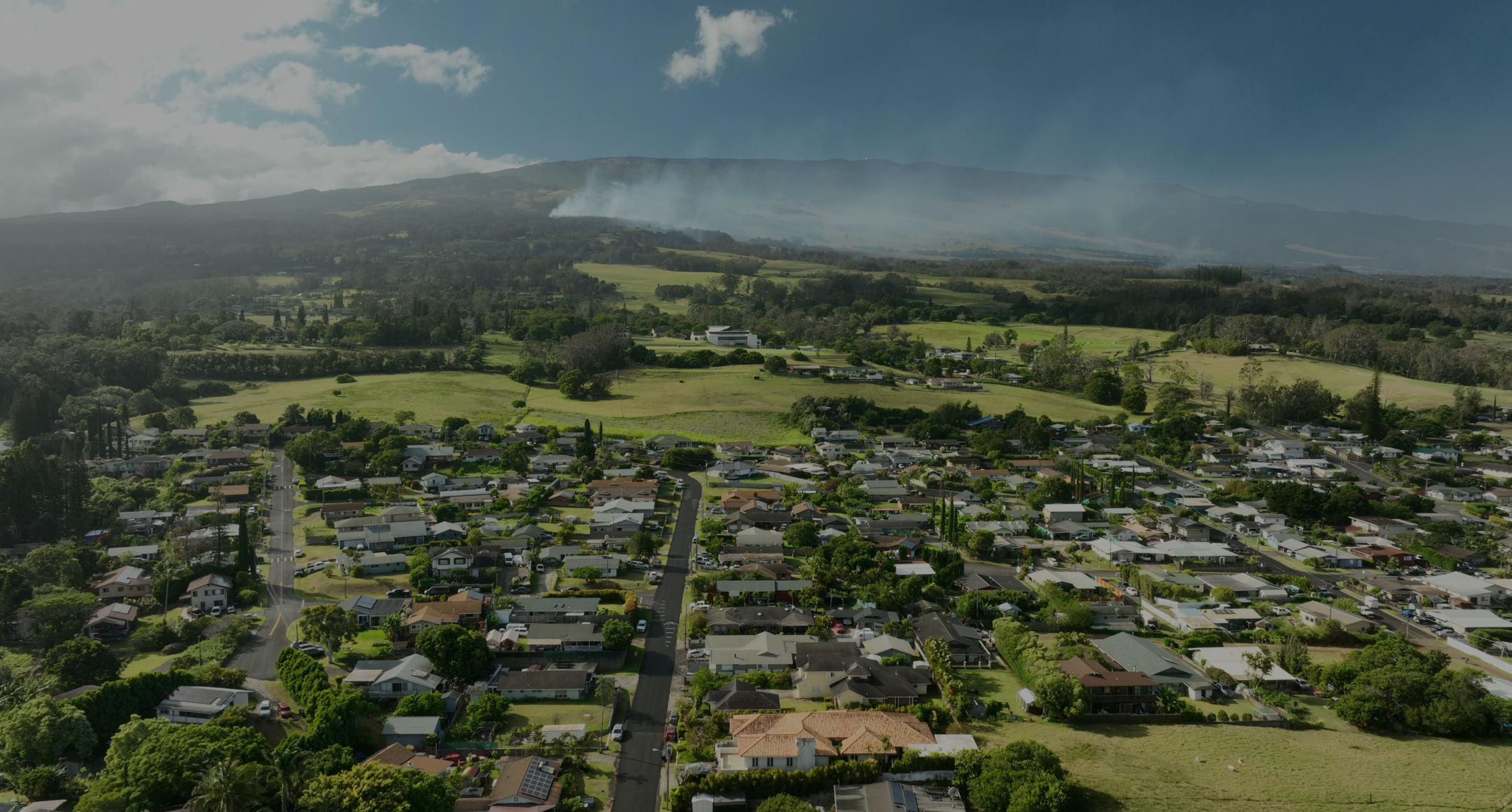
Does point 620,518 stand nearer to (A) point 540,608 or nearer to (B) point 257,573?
(A) point 540,608

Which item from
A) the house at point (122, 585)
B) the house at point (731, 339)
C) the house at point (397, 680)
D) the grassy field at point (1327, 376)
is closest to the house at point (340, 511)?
the house at point (122, 585)

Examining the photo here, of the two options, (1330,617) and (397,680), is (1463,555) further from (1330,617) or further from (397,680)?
(397,680)

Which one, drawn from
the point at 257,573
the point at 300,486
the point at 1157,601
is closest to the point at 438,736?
the point at 257,573

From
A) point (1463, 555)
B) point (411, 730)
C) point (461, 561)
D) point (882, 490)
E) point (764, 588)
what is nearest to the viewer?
point (411, 730)

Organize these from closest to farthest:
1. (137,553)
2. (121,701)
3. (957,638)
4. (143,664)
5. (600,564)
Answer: (121,701), (143,664), (957,638), (600,564), (137,553)

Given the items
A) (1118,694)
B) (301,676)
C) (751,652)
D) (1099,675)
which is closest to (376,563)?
(301,676)

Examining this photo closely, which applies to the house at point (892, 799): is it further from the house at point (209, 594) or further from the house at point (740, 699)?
the house at point (209, 594)
